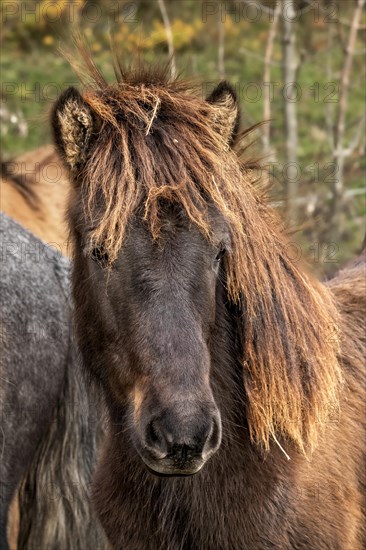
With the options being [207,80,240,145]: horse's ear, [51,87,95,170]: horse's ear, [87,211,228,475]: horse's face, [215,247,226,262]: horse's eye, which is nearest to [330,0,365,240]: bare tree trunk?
[207,80,240,145]: horse's ear

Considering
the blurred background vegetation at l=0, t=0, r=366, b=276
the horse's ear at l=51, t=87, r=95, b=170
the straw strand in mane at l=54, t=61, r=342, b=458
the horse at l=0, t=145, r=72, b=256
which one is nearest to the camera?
the straw strand in mane at l=54, t=61, r=342, b=458

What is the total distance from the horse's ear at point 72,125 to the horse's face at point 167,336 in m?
0.47

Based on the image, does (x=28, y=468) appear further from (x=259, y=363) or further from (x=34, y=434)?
(x=259, y=363)

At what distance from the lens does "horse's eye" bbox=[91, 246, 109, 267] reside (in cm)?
338

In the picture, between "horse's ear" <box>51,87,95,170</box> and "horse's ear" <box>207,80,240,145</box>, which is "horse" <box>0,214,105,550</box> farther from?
"horse's ear" <box>207,80,240,145</box>

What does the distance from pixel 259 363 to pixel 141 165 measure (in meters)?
0.94

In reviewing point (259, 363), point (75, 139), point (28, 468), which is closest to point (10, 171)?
point (28, 468)

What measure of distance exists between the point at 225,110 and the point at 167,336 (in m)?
1.07

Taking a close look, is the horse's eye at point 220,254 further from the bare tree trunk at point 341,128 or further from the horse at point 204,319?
the bare tree trunk at point 341,128

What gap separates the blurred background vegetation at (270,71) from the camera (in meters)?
9.78

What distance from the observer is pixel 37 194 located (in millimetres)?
7559

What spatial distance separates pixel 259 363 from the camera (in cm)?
353

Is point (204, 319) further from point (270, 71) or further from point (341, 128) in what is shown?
point (270, 71)

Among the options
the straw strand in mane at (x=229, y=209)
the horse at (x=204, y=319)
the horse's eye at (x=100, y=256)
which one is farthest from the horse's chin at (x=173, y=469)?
the horse's eye at (x=100, y=256)
